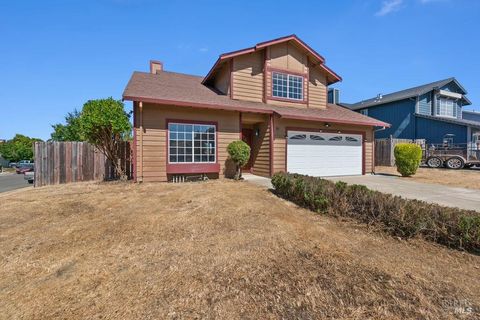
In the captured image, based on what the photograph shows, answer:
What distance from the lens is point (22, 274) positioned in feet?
9.77

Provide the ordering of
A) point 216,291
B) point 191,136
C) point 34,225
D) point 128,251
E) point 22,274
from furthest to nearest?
1. point 191,136
2. point 34,225
3. point 128,251
4. point 22,274
5. point 216,291

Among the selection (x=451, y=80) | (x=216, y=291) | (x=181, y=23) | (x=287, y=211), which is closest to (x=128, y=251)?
(x=216, y=291)

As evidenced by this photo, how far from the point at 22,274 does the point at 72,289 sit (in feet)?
3.12

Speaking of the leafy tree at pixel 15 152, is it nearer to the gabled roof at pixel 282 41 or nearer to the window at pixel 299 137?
the gabled roof at pixel 282 41

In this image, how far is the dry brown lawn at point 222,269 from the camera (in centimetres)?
227

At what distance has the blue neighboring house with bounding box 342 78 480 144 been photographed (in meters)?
19.7

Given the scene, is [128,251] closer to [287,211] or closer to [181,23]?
[287,211]

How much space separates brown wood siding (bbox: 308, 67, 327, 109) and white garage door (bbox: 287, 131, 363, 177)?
2.17 metres

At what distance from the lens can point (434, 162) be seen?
17.3 meters

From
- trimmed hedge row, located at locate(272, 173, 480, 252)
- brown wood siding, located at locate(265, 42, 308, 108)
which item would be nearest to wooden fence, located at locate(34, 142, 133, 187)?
brown wood siding, located at locate(265, 42, 308, 108)

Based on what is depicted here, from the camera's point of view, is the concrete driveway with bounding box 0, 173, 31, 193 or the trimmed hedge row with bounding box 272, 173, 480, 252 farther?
the concrete driveway with bounding box 0, 173, 31, 193

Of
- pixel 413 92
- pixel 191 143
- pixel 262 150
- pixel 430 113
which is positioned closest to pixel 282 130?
pixel 262 150

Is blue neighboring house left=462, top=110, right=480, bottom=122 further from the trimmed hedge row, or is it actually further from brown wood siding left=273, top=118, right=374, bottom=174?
the trimmed hedge row

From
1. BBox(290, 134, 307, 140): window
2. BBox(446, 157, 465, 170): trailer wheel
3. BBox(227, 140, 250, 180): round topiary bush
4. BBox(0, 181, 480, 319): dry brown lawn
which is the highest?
BBox(290, 134, 307, 140): window
